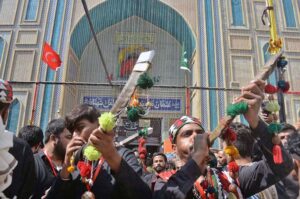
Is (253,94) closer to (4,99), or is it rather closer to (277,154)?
(277,154)

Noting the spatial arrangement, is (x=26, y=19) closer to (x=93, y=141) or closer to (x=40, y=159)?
(x=40, y=159)

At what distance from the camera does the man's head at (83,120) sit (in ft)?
4.77

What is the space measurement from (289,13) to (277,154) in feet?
33.6

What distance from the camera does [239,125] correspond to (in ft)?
7.11

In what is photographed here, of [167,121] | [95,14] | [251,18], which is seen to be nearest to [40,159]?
[167,121]

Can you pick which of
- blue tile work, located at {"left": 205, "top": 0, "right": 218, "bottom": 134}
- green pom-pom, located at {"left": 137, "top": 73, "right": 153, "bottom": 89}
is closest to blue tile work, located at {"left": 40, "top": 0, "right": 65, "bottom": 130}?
blue tile work, located at {"left": 205, "top": 0, "right": 218, "bottom": 134}

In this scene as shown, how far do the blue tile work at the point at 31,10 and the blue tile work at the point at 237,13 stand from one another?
6.53 m

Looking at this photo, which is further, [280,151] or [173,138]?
[173,138]

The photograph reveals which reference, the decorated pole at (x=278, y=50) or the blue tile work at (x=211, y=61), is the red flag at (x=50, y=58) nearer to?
the blue tile work at (x=211, y=61)

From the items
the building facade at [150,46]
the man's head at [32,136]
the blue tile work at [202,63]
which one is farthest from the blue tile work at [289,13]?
the man's head at [32,136]

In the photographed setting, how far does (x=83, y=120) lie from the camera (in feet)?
4.85

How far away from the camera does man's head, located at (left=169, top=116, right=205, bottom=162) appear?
1.45 meters

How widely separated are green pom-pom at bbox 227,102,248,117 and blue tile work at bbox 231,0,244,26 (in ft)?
30.6

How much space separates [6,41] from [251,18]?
26.3 feet
